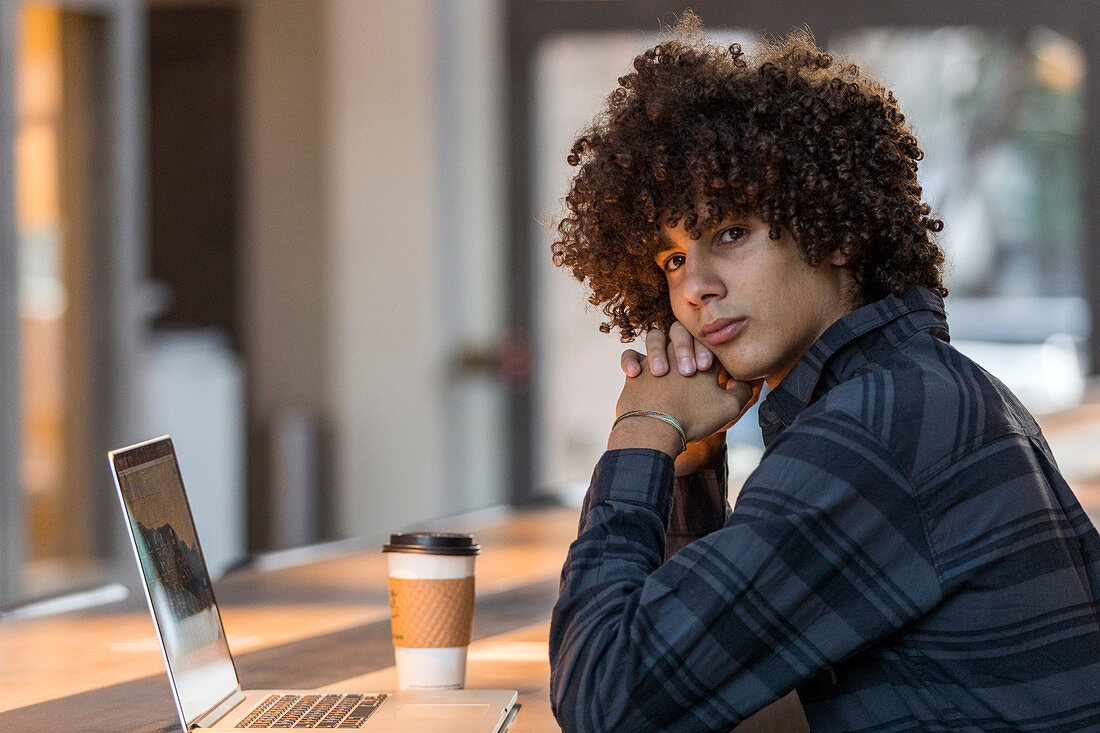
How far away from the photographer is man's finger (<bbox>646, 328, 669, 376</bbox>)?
1.11 metres

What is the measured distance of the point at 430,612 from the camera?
1111 millimetres

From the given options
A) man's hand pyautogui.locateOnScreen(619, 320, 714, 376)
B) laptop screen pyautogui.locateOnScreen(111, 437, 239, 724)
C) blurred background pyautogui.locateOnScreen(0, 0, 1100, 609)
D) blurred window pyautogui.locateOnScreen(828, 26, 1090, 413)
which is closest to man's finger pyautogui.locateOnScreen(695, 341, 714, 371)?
man's hand pyautogui.locateOnScreen(619, 320, 714, 376)

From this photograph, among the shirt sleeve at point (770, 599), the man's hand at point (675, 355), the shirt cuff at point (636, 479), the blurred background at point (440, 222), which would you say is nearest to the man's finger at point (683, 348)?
the man's hand at point (675, 355)

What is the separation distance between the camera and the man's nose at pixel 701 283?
1023 mm

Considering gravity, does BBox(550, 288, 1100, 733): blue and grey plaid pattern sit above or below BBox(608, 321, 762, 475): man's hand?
below

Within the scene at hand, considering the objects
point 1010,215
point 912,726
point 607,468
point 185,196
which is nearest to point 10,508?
point 185,196

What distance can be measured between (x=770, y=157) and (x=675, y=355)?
209 mm

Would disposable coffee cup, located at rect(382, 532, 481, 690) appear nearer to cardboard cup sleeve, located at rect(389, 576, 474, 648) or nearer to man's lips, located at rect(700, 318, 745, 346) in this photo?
cardboard cup sleeve, located at rect(389, 576, 474, 648)

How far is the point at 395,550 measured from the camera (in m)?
1.12

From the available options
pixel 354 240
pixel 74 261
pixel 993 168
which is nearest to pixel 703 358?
pixel 74 261

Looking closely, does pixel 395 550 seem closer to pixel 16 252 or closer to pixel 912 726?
pixel 912 726

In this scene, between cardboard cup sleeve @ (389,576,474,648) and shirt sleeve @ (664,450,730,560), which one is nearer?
cardboard cup sleeve @ (389,576,474,648)

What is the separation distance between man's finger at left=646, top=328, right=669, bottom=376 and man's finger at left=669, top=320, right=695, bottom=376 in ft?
0.03

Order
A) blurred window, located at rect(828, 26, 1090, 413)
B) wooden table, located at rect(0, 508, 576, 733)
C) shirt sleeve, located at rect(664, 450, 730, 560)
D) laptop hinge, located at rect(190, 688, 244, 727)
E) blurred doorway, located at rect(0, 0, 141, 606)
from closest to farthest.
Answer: laptop hinge, located at rect(190, 688, 244, 727) < wooden table, located at rect(0, 508, 576, 733) < shirt sleeve, located at rect(664, 450, 730, 560) < blurred doorway, located at rect(0, 0, 141, 606) < blurred window, located at rect(828, 26, 1090, 413)
